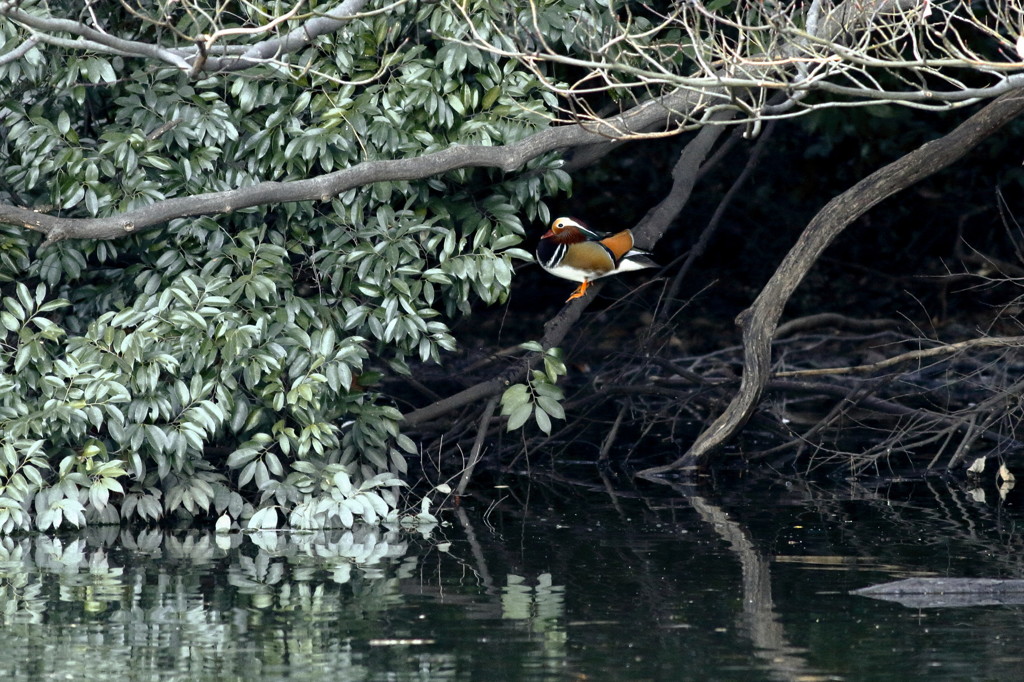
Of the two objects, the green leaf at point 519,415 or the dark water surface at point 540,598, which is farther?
the green leaf at point 519,415

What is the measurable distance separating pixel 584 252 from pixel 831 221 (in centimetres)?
151

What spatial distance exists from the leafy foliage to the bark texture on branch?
1542 mm

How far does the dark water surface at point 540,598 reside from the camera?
498 centimetres

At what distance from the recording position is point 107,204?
7.72m

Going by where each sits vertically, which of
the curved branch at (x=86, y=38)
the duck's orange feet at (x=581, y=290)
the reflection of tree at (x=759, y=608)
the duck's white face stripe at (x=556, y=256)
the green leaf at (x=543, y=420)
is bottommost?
the reflection of tree at (x=759, y=608)

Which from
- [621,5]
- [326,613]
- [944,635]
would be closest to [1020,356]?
[621,5]

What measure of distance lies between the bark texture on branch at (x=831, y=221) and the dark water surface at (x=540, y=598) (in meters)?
0.82

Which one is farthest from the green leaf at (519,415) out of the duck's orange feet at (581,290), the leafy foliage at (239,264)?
the duck's orange feet at (581,290)

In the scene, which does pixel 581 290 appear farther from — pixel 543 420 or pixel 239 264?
pixel 239 264

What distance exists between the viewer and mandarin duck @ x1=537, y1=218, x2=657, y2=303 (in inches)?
337

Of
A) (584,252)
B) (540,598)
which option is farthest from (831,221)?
(540,598)

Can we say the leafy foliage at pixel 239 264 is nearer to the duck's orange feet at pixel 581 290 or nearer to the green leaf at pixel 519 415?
the green leaf at pixel 519 415

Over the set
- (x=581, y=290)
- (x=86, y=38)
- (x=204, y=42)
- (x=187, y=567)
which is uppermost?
(x=86, y=38)

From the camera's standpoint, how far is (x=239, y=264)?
7.83 m
